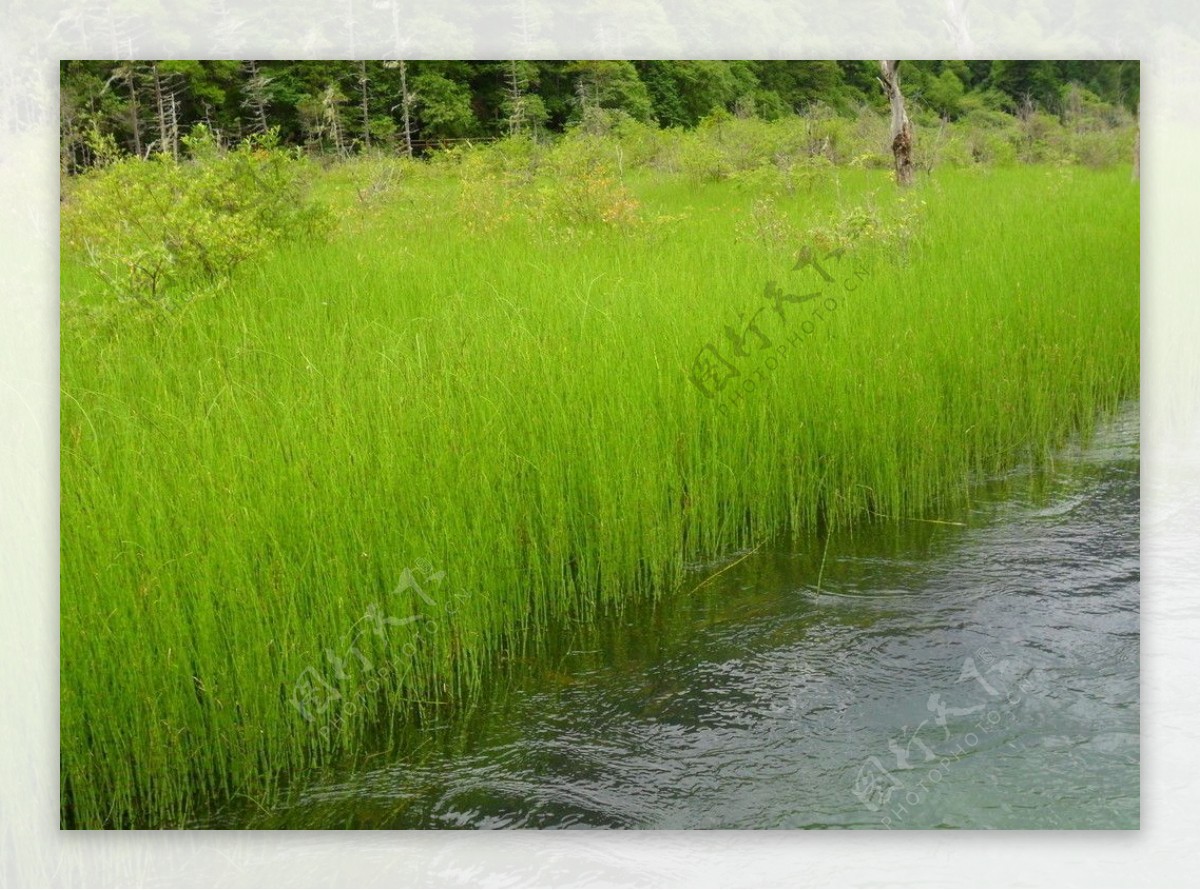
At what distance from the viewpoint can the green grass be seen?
3.29 m

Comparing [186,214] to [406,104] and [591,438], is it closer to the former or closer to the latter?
[406,104]

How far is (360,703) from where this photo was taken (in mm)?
3307

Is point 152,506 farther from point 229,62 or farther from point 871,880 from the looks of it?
point 871,880

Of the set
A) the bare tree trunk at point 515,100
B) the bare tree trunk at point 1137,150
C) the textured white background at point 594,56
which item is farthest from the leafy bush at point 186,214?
the bare tree trunk at point 1137,150

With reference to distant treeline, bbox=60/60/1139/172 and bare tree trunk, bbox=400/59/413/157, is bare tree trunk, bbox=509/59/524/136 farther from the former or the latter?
bare tree trunk, bbox=400/59/413/157

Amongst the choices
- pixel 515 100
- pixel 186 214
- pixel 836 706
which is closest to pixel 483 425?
pixel 515 100

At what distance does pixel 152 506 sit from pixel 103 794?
0.83 m

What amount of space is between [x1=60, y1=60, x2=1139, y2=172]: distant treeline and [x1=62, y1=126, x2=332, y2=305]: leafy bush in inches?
2.7

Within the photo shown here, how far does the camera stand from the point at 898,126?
12.6ft

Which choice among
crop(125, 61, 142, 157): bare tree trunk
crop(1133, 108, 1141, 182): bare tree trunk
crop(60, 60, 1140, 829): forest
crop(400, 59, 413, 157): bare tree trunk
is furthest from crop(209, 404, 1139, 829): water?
crop(125, 61, 142, 157): bare tree trunk

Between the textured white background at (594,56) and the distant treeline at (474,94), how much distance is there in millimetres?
56

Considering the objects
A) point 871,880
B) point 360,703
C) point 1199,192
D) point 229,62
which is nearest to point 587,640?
point 360,703

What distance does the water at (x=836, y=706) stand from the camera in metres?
3.21

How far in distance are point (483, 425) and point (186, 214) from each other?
117 centimetres
